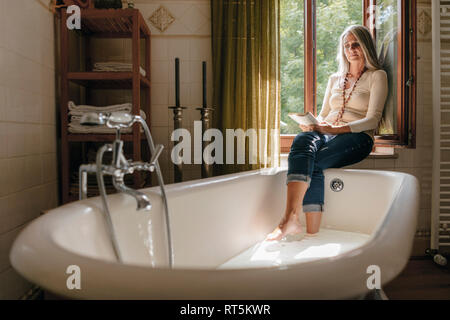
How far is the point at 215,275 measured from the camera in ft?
1.76

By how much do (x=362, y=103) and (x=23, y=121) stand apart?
5.67ft

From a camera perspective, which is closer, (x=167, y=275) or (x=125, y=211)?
(x=167, y=275)

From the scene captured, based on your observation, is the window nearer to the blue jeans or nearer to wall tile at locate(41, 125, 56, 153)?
the blue jeans

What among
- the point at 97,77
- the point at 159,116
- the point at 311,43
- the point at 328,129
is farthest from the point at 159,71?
the point at 328,129

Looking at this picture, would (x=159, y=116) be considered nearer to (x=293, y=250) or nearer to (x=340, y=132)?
(x=340, y=132)

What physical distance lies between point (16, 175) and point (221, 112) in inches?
48.7

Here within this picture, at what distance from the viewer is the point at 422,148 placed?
238 centimetres

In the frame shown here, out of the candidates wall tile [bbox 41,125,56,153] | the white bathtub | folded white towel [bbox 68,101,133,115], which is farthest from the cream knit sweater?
wall tile [bbox 41,125,56,153]

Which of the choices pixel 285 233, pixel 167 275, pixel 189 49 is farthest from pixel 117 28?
pixel 167 275

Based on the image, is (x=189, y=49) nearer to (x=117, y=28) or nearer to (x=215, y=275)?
(x=117, y=28)

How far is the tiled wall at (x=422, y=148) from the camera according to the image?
237 cm

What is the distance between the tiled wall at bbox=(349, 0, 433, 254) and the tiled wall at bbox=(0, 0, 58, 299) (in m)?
1.85

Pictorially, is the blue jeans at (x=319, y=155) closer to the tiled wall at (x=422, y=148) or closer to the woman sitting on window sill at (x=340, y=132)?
the woman sitting on window sill at (x=340, y=132)

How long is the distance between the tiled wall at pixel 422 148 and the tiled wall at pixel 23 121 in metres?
1.85
